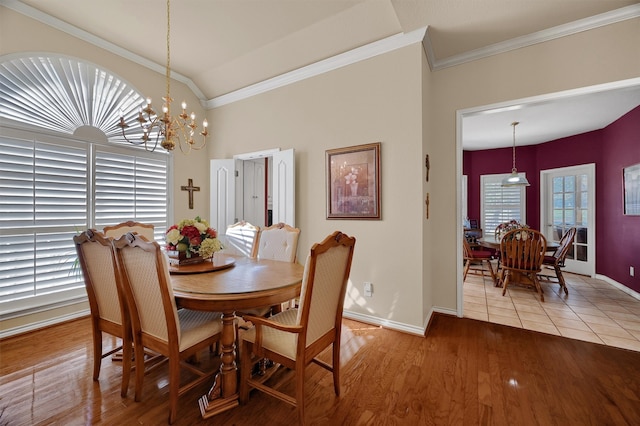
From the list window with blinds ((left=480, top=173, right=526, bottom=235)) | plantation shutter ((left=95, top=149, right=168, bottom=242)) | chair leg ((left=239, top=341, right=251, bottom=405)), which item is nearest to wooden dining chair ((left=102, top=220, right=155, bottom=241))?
plantation shutter ((left=95, top=149, right=168, bottom=242))

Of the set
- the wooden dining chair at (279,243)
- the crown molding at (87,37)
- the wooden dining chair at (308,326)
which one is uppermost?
the crown molding at (87,37)

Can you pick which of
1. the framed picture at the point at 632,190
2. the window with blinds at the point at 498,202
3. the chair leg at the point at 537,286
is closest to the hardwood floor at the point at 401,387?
the chair leg at the point at 537,286

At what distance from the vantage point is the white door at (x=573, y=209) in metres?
4.93

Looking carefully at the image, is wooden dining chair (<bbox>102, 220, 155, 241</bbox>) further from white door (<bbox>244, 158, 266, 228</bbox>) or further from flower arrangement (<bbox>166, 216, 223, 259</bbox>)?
white door (<bbox>244, 158, 266, 228</bbox>)

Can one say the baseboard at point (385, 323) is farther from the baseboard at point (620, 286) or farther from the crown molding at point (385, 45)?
the baseboard at point (620, 286)

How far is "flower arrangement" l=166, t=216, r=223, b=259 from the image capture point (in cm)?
202

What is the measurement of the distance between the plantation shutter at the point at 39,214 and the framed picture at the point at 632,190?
7192mm

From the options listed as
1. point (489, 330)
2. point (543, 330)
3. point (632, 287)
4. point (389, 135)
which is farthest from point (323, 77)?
point (632, 287)

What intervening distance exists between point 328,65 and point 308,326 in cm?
295

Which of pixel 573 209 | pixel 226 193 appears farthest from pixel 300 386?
pixel 573 209

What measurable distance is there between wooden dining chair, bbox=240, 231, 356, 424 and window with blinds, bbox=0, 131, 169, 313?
2675mm

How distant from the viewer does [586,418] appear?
1594 mm

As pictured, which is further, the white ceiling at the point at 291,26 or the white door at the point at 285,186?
the white door at the point at 285,186

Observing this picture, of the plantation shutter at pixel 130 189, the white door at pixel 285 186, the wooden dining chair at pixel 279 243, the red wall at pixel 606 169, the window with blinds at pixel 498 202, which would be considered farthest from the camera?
the window with blinds at pixel 498 202
